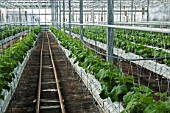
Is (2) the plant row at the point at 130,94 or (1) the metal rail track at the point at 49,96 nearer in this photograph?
(2) the plant row at the point at 130,94

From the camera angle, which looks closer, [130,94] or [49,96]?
[130,94]

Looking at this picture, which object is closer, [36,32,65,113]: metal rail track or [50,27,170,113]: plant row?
[50,27,170,113]: plant row

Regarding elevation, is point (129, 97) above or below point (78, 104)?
above

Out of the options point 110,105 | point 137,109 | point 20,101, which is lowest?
point 20,101

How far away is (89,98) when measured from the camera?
7.17 meters

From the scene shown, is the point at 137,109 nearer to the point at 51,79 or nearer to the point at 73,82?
the point at 73,82

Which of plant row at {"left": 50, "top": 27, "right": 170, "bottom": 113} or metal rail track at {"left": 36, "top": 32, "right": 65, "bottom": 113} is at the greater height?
plant row at {"left": 50, "top": 27, "right": 170, "bottom": 113}

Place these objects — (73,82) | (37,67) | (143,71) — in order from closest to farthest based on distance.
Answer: (73,82) < (143,71) < (37,67)

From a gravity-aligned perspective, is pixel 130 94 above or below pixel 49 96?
above

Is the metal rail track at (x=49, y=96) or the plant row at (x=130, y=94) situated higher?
the plant row at (x=130, y=94)

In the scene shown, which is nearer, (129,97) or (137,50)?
(129,97)

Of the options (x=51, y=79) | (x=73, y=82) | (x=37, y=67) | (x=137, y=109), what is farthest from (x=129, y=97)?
(x=37, y=67)

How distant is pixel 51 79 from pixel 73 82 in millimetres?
883

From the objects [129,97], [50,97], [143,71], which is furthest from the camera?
[143,71]
